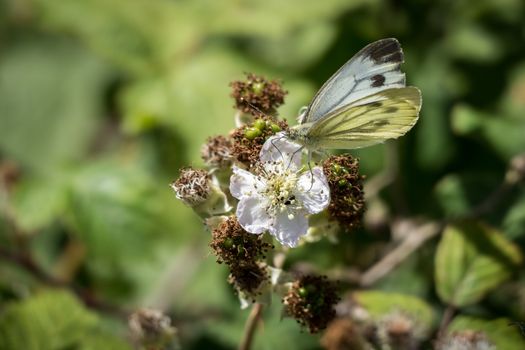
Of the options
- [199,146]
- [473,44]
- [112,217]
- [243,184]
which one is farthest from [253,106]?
[473,44]

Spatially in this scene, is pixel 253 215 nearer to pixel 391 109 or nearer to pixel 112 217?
pixel 391 109

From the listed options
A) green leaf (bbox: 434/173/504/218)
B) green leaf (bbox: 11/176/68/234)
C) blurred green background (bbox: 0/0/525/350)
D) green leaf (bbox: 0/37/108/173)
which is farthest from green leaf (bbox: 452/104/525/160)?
green leaf (bbox: 0/37/108/173)

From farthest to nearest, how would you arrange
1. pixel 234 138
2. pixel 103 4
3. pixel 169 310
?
pixel 103 4, pixel 169 310, pixel 234 138

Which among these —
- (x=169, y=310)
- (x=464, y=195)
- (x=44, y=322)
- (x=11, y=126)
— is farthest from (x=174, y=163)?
(x=11, y=126)

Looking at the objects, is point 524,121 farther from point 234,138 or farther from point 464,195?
point 234,138

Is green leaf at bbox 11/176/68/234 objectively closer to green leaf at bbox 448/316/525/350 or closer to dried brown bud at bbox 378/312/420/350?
dried brown bud at bbox 378/312/420/350
